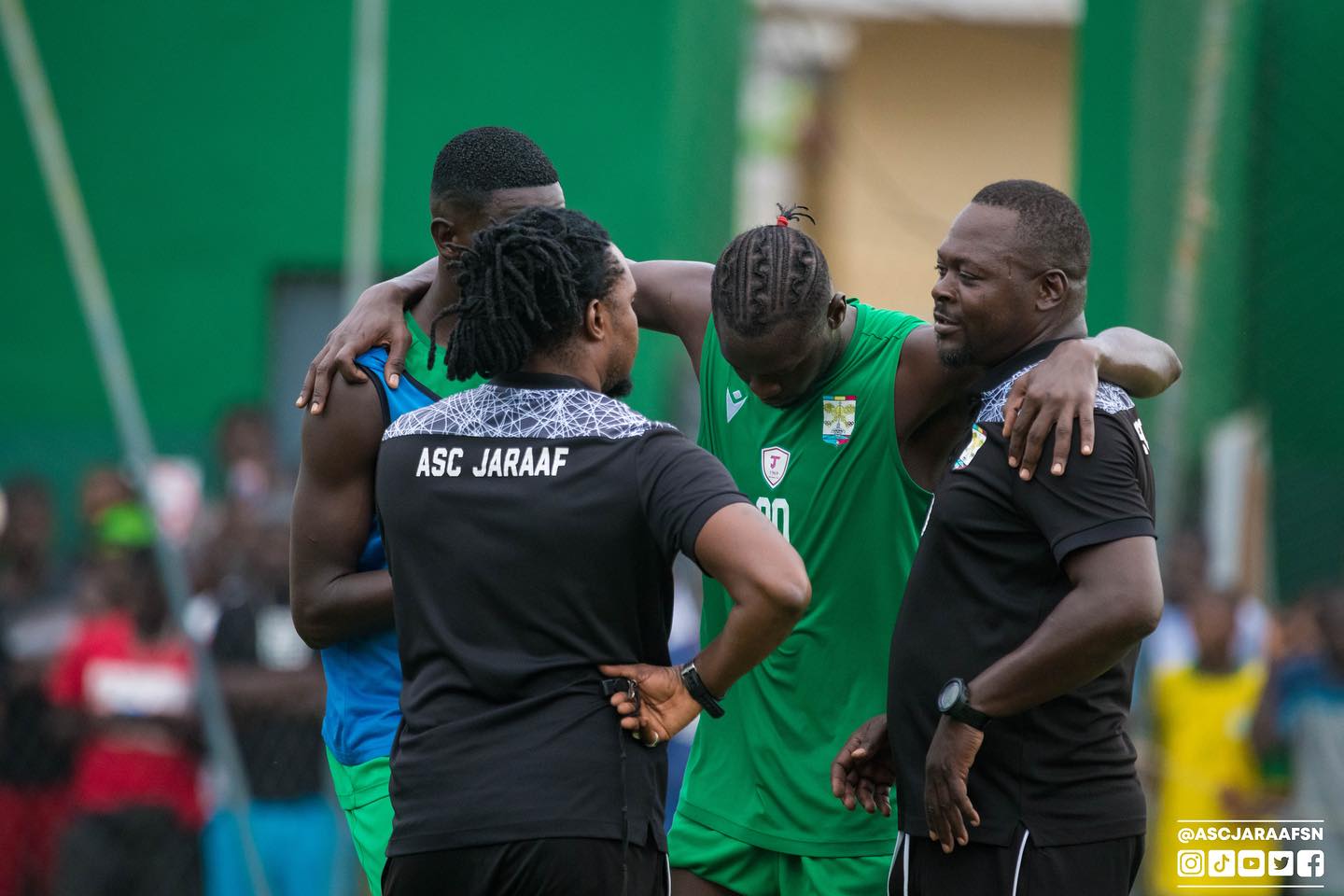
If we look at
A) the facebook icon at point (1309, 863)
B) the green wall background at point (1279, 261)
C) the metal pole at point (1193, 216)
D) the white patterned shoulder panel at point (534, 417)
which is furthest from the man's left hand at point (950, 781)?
the green wall background at point (1279, 261)

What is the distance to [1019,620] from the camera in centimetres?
341

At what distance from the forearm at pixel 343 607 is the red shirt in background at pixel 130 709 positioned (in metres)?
4.30

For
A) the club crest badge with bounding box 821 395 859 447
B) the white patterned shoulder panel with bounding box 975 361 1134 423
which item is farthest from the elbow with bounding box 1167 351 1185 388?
the club crest badge with bounding box 821 395 859 447

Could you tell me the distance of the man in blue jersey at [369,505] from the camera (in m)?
3.70

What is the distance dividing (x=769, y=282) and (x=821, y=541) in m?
0.65

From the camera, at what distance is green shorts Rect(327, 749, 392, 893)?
3.85m

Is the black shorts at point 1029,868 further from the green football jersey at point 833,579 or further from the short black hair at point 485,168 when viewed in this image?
the short black hair at point 485,168

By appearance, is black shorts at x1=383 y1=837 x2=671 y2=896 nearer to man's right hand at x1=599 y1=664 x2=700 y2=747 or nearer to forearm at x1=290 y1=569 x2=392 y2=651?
man's right hand at x1=599 y1=664 x2=700 y2=747

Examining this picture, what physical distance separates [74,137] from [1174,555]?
7772 millimetres

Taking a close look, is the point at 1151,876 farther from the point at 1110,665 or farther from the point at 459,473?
the point at 459,473

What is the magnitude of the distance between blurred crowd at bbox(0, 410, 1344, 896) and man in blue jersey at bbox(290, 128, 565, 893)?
11.6 ft

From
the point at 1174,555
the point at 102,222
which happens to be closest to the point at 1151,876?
the point at 1174,555

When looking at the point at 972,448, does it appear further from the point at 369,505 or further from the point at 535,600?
the point at 369,505

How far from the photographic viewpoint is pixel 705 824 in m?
4.08
